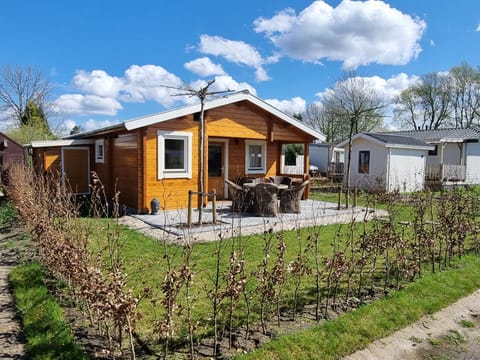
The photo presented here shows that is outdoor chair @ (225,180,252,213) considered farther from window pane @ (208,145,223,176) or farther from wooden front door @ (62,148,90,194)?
wooden front door @ (62,148,90,194)

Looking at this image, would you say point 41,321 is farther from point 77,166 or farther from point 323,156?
point 323,156

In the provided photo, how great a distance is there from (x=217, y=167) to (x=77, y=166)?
562 cm

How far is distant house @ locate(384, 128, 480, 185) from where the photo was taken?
1908 cm

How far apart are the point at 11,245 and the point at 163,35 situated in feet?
30.3

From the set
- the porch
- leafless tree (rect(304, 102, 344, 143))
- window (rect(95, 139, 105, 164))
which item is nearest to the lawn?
window (rect(95, 139, 105, 164))

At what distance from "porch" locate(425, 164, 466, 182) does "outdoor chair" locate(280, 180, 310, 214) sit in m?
13.1

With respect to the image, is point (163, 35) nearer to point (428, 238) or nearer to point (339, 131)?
point (428, 238)

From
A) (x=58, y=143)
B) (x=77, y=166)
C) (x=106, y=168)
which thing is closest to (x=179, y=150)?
(x=106, y=168)

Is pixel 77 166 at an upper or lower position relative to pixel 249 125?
lower

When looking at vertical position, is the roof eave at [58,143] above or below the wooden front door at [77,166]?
above

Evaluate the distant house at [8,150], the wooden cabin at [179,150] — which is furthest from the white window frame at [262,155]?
the distant house at [8,150]

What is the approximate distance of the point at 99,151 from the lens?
40.6ft

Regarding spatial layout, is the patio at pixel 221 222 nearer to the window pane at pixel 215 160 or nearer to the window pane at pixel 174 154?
the window pane at pixel 174 154

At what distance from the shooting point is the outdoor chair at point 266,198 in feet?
28.9
